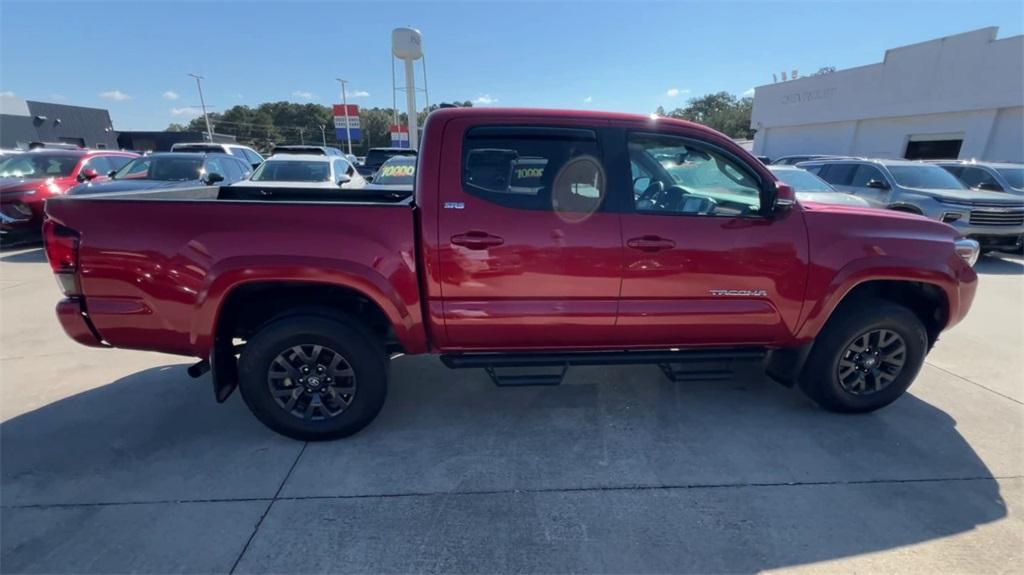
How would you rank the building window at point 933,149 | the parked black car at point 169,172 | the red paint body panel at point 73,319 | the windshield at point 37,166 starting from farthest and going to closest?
1. the building window at point 933,149
2. the windshield at point 37,166
3. the parked black car at point 169,172
4. the red paint body panel at point 73,319

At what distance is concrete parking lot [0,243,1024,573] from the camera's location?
2217 mm

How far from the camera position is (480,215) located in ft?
9.18

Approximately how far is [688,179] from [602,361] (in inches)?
56.6

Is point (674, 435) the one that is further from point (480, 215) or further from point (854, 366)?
point (480, 215)

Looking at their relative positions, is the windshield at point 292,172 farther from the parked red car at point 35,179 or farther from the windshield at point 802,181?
the windshield at point 802,181

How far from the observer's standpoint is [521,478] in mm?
2727

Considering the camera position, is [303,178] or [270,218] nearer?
[270,218]

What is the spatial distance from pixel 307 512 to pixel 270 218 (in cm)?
158

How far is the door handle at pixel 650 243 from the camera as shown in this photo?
2.90 metres

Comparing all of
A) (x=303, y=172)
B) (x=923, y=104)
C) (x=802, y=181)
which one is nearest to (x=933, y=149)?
(x=923, y=104)

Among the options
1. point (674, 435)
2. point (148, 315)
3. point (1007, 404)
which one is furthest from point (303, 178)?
point (1007, 404)

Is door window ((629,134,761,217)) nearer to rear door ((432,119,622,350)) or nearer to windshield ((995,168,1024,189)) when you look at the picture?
rear door ((432,119,622,350))

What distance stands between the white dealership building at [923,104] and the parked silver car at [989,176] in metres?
10.7

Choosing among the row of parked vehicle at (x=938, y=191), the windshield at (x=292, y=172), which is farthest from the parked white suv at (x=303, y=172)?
the row of parked vehicle at (x=938, y=191)
